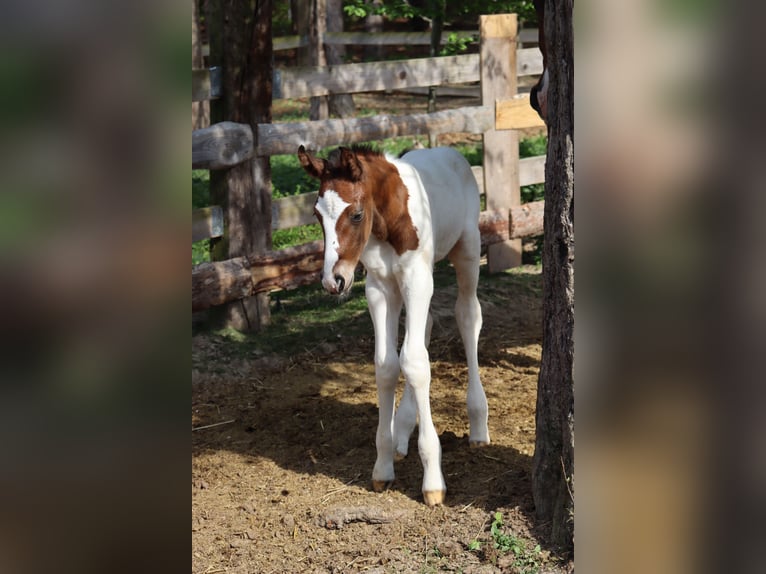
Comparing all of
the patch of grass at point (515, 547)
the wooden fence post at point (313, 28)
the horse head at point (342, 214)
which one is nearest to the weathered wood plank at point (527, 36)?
the wooden fence post at point (313, 28)

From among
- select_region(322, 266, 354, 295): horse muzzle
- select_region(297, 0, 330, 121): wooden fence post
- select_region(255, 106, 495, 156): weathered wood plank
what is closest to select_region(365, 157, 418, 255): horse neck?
select_region(322, 266, 354, 295): horse muzzle

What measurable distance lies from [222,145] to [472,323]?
110 inches

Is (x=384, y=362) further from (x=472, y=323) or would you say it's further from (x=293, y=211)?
(x=293, y=211)

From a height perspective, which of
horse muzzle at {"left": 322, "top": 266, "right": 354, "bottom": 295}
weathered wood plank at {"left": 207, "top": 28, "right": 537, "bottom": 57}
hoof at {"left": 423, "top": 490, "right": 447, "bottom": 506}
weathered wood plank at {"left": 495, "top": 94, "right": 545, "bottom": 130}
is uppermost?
weathered wood plank at {"left": 207, "top": 28, "right": 537, "bottom": 57}

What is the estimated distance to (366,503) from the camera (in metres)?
4.52

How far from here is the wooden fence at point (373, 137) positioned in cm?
695

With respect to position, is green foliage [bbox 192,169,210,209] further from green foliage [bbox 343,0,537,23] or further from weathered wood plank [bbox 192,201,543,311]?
weathered wood plank [bbox 192,201,543,311]

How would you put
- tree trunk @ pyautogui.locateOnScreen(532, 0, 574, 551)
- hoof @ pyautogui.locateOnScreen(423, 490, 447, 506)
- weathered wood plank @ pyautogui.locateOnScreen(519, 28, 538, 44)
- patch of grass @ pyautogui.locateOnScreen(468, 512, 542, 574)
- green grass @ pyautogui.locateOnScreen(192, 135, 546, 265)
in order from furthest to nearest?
weathered wood plank @ pyautogui.locateOnScreen(519, 28, 538, 44) < green grass @ pyautogui.locateOnScreen(192, 135, 546, 265) < hoof @ pyautogui.locateOnScreen(423, 490, 447, 506) < patch of grass @ pyautogui.locateOnScreen(468, 512, 542, 574) < tree trunk @ pyautogui.locateOnScreen(532, 0, 574, 551)

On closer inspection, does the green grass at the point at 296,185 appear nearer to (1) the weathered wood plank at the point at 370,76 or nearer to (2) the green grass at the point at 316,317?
(1) the weathered wood plank at the point at 370,76

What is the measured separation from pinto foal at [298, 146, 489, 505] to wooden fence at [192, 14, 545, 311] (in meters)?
2.42

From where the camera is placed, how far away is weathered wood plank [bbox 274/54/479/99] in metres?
7.92

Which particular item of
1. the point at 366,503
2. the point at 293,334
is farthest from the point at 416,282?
the point at 293,334

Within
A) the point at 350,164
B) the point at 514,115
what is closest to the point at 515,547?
the point at 350,164
